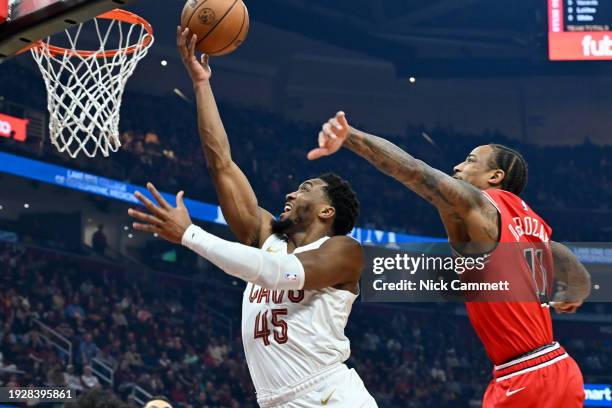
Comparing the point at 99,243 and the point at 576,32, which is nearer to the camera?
the point at 99,243

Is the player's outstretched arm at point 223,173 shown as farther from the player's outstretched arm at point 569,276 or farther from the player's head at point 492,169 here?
the player's outstretched arm at point 569,276

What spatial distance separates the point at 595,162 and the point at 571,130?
137 centimetres

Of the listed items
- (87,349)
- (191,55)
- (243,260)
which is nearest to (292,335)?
(243,260)

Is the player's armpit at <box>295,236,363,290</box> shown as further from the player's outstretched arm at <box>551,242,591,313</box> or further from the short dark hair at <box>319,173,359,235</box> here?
the player's outstretched arm at <box>551,242,591,313</box>

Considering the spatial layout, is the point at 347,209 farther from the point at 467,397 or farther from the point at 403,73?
the point at 403,73

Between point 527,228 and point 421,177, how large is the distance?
0.64 m

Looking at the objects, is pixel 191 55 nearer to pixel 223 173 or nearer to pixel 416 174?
pixel 223 173

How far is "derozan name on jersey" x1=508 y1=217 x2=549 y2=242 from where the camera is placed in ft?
12.3

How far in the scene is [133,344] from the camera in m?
16.4

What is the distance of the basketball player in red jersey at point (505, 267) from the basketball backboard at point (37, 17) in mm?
1429

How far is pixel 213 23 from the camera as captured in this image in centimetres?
439

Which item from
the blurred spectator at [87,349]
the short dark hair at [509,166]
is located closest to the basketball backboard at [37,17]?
the short dark hair at [509,166]

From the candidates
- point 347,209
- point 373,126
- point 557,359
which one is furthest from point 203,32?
point 373,126

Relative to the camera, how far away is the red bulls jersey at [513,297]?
370 centimetres
